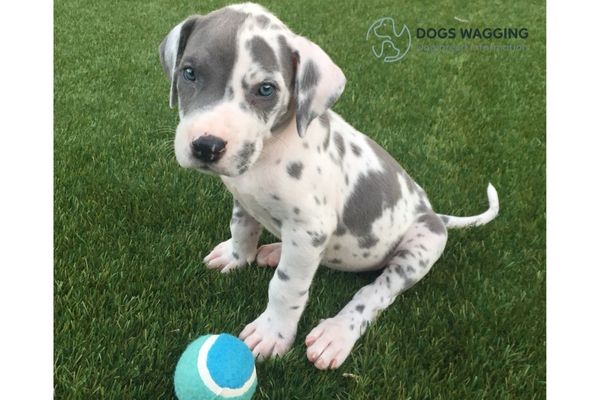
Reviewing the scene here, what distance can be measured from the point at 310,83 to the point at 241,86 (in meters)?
0.42

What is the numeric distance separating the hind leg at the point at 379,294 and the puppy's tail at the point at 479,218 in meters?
0.59

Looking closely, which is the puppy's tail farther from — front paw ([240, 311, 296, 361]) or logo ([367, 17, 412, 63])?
logo ([367, 17, 412, 63])

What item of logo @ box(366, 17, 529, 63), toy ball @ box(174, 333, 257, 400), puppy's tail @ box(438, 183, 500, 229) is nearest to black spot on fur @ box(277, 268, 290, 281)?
toy ball @ box(174, 333, 257, 400)

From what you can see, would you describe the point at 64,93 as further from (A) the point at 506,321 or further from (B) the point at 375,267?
(A) the point at 506,321

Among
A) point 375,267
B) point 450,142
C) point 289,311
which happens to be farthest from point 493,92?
point 289,311

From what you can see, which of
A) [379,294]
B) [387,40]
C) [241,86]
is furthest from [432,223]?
[387,40]

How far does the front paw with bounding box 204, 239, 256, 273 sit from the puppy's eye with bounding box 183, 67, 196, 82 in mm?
1635

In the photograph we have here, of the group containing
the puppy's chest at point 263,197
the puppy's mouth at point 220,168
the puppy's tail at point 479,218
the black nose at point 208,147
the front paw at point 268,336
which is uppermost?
the black nose at point 208,147

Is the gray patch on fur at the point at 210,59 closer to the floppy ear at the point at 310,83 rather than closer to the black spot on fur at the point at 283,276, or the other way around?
the floppy ear at the point at 310,83

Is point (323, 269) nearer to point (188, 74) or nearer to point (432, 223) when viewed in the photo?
point (432, 223)


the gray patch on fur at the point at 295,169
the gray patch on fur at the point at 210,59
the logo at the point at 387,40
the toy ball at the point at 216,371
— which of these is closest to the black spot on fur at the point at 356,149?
the gray patch on fur at the point at 295,169

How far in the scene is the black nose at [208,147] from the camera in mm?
2828

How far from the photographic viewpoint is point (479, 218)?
4992 millimetres

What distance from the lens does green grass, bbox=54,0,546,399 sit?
11.6ft
